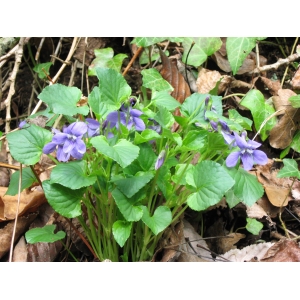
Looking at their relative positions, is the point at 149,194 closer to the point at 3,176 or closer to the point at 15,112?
the point at 3,176

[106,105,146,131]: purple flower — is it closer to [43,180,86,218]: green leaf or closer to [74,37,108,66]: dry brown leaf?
[43,180,86,218]: green leaf

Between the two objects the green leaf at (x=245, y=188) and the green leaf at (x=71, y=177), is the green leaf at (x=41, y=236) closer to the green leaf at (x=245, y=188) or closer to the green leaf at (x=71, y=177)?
the green leaf at (x=71, y=177)

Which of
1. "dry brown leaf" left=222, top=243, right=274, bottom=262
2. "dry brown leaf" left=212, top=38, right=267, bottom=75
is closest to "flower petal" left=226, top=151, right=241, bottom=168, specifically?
"dry brown leaf" left=222, top=243, right=274, bottom=262

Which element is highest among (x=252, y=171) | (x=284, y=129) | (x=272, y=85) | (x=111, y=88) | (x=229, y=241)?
(x=111, y=88)

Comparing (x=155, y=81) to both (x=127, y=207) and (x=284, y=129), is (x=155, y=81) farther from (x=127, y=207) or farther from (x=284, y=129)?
(x=127, y=207)

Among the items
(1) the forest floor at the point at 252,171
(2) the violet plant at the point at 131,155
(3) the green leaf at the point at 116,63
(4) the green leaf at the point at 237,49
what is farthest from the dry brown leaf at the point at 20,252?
(4) the green leaf at the point at 237,49

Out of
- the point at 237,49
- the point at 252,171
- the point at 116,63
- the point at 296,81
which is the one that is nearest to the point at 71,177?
the point at 252,171
